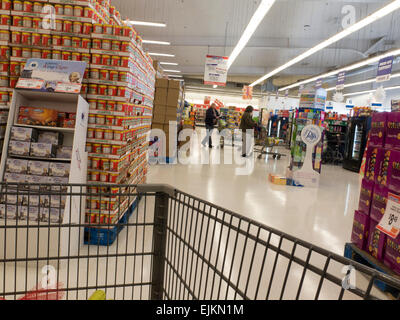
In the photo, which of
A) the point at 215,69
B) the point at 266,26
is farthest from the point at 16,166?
the point at 266,26

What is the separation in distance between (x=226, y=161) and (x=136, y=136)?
6.06 meters

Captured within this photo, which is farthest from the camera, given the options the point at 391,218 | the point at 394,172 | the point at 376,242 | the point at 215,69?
the point at 215,69

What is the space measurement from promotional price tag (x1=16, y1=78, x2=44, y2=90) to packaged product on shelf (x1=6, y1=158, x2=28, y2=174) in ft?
2.19

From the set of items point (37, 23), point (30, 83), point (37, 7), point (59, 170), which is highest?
point (37, 7)

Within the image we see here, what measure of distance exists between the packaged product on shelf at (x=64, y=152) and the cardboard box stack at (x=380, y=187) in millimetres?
2900

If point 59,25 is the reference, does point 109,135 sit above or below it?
below

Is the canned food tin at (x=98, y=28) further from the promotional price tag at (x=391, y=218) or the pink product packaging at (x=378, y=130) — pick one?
the promotional price tag at (x=391, y=218)

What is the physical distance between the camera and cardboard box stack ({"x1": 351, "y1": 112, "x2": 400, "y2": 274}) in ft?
8.99

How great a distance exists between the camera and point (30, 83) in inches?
115

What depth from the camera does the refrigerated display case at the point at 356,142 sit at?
35.0ft

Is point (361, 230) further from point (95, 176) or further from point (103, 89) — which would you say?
point (103, 89)

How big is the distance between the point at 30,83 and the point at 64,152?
684mm

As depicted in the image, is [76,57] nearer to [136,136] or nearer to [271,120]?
[136,136]

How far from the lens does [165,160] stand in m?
8.65
